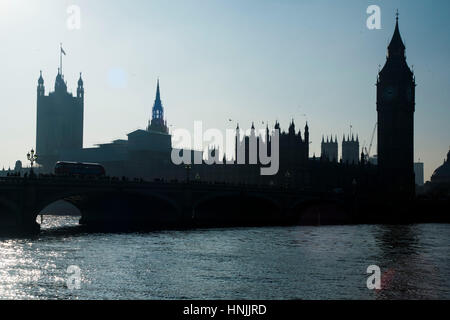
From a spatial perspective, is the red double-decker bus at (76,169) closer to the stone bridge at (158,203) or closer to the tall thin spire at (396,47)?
the stone bridge at (158,203)

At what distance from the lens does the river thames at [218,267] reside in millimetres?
36844

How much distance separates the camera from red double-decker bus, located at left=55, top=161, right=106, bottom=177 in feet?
306

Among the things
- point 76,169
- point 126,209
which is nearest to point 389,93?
point 126,209

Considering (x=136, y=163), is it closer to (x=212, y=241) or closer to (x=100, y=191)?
(x=100, y=191)

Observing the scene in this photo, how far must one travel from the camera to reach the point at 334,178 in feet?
540

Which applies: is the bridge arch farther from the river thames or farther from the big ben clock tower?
the big ben clock tower

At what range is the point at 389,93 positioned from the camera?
17538cm

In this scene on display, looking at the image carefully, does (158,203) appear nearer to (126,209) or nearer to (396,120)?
(126,209)

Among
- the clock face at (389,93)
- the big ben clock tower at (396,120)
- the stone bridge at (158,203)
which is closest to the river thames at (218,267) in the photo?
the stone bridge at (158,203)

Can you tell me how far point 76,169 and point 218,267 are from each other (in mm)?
54045

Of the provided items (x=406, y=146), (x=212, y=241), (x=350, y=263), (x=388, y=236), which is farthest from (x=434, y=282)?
(x=406, y=146)

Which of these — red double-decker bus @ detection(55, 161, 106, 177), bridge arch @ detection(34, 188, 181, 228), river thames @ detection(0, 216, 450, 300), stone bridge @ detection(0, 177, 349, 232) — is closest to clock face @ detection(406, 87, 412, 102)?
stone bridge @ detection(0, 177, 349, 232)

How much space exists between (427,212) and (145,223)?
63.1 meters

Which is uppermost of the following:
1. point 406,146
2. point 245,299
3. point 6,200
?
point 406,146
